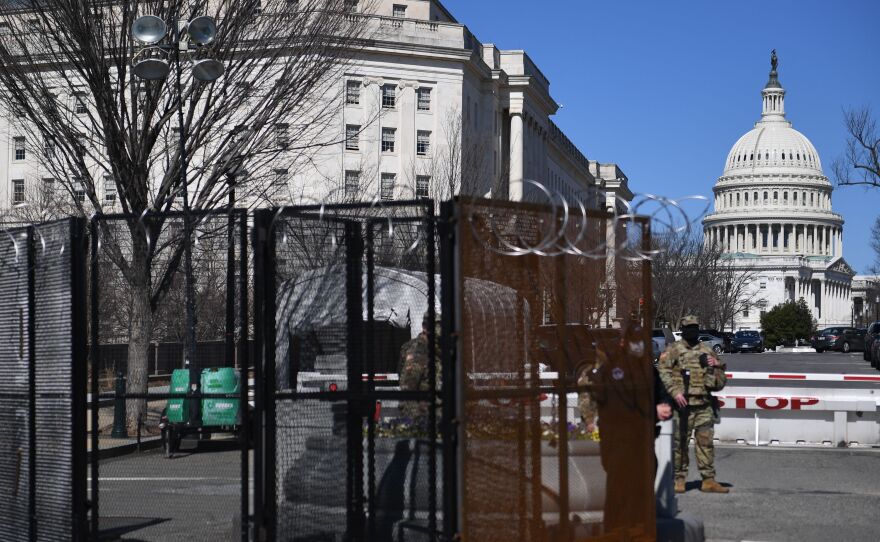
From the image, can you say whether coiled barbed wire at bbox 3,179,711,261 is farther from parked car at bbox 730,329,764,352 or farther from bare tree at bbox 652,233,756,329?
parked car at bbox 730,329,764,352

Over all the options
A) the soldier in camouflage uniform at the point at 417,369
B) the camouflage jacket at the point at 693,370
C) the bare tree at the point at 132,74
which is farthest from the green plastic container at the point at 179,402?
the soldier in camouflage uniform at the point at 417,369

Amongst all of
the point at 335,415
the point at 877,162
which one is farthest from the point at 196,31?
the point at 877,162

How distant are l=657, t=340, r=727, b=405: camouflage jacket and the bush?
110 m

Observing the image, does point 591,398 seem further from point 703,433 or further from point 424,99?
point 424,99

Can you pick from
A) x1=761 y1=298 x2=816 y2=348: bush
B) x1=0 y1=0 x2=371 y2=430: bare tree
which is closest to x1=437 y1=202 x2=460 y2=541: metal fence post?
x1=0 y1=0 x2=371 y2=430: bare tree

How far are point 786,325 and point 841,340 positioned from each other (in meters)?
39.8

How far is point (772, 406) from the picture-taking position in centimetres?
2056

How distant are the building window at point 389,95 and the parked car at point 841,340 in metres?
34.3

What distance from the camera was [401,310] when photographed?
29.3 ft

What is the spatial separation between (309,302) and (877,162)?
3876cm

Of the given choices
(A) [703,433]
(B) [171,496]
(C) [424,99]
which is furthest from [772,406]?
(C) [424,99]

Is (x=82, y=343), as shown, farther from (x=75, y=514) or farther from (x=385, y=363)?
(x=385, y=363)

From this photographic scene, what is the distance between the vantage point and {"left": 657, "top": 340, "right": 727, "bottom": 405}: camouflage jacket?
14.5 meters

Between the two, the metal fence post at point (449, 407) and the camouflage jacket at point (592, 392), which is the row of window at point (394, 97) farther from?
the metal fence post at point (449, 407)
